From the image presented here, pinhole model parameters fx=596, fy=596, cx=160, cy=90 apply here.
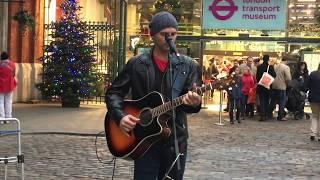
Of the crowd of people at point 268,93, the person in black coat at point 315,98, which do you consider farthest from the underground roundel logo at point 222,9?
the person in black coat at point 315,98

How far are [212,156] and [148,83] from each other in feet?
20.9

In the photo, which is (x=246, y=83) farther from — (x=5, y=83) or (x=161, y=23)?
(x=161, y=23)

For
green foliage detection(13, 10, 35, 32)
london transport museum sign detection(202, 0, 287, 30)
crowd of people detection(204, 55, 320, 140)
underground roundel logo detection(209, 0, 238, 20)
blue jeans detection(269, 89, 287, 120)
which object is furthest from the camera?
underground roundel logo detection(209, 0, 238, 20)

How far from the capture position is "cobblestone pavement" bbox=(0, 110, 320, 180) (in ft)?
29.5

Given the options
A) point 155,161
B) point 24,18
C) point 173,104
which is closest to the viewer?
point 173,104

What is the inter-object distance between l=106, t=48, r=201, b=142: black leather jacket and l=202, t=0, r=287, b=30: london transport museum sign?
19.5 m

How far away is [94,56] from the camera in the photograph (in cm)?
1969

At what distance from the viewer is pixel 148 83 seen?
465cm

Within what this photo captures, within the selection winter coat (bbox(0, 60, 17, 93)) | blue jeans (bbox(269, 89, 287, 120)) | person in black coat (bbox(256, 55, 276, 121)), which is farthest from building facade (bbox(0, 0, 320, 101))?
winter coat (bbox(0, 60, 17, 93))

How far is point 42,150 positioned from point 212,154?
3.13 m

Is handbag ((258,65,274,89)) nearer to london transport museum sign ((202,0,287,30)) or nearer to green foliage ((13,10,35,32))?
london transport museum sign ((202,0,287,30))

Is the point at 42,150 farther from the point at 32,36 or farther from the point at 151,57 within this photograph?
the point at 32,36

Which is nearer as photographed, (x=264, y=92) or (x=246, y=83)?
(x=246, y=83)

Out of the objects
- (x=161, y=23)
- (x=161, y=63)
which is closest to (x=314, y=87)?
(x=161, y=63)
